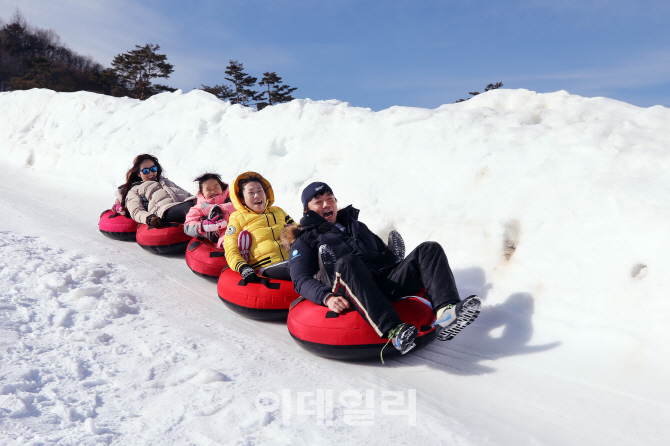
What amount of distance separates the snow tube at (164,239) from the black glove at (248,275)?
74.0 inches

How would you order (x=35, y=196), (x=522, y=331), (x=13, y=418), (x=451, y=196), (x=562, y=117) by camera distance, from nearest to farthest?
1. (x=13, y=418)
2. (x=522, y=331)
3. (x=451, y=196)
4. (x=562, y=117)
5. (x=35, y=196)

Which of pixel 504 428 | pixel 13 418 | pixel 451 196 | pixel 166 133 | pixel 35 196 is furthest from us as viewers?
pixel 166 133

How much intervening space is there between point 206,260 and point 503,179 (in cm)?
315

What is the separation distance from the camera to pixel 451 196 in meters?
4.65

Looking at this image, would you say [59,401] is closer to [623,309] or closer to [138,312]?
[138,312]

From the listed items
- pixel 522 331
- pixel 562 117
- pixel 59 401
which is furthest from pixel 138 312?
pixel 562 117

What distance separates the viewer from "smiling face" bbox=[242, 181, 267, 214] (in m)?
4.01

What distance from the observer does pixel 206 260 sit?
432 cm

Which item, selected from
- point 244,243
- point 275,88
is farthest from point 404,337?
point 275,88

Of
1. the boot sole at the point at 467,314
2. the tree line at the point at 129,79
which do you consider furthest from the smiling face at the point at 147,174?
the tree line at the point at 129,79

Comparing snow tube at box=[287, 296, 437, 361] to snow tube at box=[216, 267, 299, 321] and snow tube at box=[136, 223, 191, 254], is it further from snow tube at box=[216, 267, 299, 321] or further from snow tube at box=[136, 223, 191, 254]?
snow tube at box=[136, 223, 191, 254]

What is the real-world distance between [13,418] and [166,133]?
8.32 m

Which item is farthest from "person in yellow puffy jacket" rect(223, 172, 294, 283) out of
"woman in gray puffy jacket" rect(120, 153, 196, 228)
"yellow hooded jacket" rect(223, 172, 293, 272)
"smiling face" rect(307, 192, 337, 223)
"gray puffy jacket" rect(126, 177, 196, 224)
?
"gray puffy jacket" rect(126, 177, 196, 224)

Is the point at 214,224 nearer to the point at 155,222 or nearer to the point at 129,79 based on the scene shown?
the point at 155,222
